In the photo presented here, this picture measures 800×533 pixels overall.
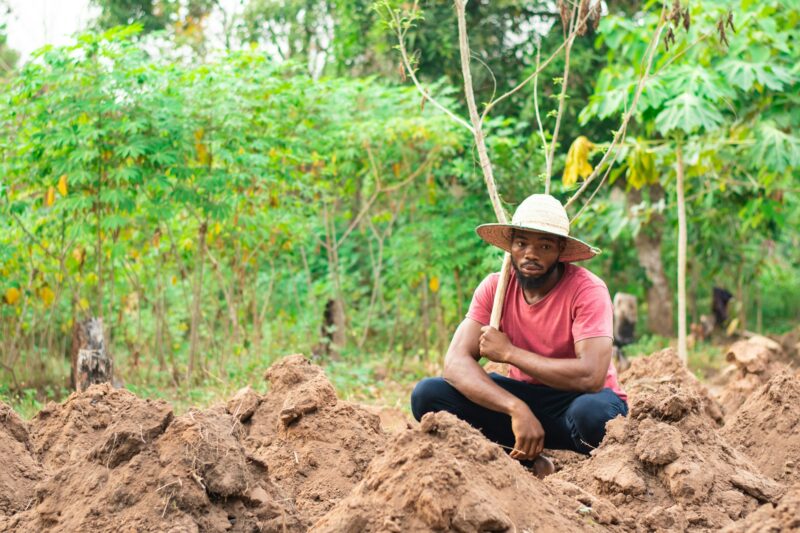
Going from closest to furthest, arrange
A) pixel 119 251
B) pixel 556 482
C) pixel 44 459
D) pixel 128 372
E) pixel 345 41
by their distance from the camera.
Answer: pixel 556 482, pixel 44 459, pixel 119 251, pixel 128 372, pixel 345 41

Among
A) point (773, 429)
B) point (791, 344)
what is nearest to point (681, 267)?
point (773, 429)

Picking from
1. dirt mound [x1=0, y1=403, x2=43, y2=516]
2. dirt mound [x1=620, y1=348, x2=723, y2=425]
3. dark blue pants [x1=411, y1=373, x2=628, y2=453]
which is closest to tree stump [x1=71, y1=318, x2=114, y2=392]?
dirt mound [x1=0, y1=403, x2=43, y2=516]

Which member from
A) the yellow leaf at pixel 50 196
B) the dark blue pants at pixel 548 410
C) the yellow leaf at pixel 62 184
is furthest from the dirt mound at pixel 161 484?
the yellow leaf at pixel 50 196

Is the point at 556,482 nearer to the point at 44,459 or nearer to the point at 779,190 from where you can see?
the point at 44,459

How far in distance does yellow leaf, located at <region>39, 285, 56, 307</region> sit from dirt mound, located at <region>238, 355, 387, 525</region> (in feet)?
10.7

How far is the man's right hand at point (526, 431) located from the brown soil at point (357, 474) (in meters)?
0.21

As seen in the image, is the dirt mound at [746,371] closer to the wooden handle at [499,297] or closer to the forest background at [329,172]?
the forest background at [329,172]

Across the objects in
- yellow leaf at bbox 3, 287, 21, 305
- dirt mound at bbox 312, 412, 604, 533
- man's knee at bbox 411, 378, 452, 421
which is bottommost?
yellow leaf at bbox 3, 287, 21, 305

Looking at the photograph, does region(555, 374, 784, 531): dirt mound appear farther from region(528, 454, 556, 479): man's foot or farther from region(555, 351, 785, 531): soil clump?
region(528, 454, 556, 479): man's foot

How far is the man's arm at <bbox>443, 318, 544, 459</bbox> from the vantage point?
4059mm

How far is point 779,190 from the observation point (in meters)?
9.15

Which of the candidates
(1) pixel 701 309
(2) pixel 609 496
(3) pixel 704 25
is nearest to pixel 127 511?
(2) pixel 609 496

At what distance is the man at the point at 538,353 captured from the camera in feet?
13.3

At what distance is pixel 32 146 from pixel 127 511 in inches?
160
